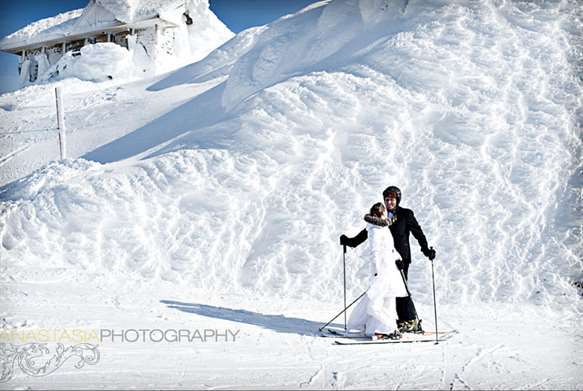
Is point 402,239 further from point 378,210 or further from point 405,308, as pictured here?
point 405,308

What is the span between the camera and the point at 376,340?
203 inches

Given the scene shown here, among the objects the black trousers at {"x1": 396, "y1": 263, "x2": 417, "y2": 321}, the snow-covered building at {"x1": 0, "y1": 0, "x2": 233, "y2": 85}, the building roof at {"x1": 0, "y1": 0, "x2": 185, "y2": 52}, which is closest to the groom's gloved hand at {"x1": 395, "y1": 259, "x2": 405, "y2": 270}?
the black trousers at {"x1": 396, "y1": 263, "x2": 417, "y2": 321}

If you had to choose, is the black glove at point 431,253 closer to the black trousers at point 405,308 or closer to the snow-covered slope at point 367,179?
the black trousers at point 405,308

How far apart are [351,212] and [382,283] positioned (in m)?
3.21

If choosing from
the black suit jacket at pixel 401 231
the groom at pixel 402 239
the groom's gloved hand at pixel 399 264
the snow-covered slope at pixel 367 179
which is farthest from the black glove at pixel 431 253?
the snow-covered slope at pixel 367 179

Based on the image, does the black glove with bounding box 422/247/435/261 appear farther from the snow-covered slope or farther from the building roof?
the building roof

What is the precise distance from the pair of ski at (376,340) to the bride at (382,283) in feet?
0.23

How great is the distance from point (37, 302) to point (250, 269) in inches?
115

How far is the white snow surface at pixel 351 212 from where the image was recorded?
16.1 feet

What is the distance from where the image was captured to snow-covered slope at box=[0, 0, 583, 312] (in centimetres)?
766

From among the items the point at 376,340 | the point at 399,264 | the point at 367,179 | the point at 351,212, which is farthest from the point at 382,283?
the point at 367,179

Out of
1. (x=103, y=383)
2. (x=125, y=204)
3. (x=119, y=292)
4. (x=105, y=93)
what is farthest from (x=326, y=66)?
(x=105, y=93)

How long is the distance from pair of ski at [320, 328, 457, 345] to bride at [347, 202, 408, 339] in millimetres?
71

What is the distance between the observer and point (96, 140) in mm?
16938
